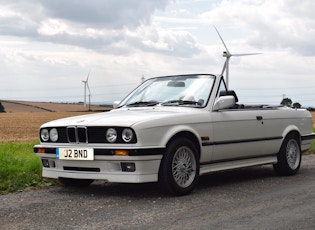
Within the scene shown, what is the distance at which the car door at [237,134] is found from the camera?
7.44m

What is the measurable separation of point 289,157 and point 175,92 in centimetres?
241

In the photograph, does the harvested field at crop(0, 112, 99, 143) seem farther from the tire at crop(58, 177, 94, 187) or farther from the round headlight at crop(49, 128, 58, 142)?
the round headlight at crop(49, 128, 58, 142)

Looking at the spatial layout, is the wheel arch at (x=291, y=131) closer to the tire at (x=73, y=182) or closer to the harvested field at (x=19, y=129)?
the tire at (x=73, y=182)

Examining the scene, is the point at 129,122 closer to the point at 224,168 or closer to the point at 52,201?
the point at 52,201

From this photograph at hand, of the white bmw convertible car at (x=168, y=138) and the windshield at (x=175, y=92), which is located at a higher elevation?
the windshield at (x=175, y=92)

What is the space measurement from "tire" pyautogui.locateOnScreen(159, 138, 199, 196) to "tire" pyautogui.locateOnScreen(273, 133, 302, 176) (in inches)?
90.8

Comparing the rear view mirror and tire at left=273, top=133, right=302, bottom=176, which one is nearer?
the rear view mirror

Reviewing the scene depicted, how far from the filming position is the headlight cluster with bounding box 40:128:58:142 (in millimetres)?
6984

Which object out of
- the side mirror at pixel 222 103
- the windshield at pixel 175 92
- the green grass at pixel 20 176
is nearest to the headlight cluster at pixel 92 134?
the green grass at pixel 20 176

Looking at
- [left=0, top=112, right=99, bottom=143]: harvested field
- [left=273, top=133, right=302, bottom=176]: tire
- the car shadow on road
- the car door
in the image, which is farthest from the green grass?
[left=0, top=112, right=99, bottom=143]: harvested field

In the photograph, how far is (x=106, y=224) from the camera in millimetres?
5047

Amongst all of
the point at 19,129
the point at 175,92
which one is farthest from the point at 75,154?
the point at 19,129

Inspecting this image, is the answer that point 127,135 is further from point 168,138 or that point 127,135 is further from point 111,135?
point 168,138

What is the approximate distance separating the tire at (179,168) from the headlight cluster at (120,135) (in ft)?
1.64
